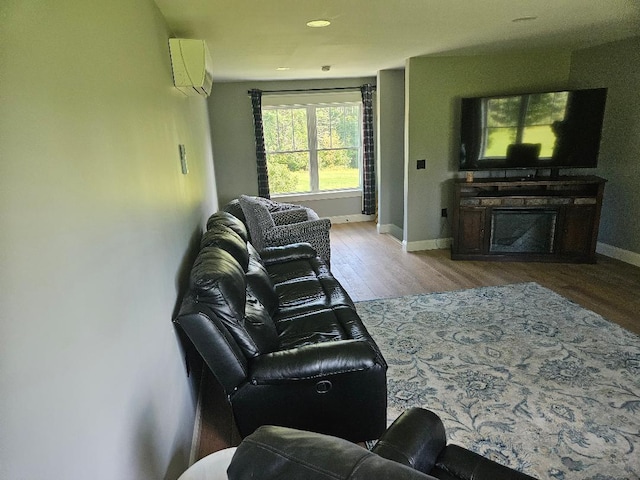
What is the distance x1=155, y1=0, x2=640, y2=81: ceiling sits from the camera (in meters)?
2.44

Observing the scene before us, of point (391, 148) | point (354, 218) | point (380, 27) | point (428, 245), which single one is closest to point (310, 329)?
point (380, 27)

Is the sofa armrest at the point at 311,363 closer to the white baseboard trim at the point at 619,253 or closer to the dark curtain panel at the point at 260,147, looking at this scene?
the white baseboard trim at the point at 619,253

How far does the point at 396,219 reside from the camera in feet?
19.9

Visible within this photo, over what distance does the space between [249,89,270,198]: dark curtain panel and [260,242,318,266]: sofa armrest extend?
2.99m

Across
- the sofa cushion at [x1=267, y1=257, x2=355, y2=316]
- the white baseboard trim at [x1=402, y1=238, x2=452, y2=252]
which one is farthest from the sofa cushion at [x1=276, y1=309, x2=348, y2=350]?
the white baseboard trim at [x1=402, y1=238, x2=452, y2=252]

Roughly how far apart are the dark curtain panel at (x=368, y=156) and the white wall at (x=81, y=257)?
4841 mm

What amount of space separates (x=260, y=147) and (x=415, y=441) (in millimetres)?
5496

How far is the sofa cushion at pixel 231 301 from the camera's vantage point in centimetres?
175

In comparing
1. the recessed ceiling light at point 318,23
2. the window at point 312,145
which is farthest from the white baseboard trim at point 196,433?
the window at point 312,145

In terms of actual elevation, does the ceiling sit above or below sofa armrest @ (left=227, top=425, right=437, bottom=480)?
above

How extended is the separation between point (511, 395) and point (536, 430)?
0.27m

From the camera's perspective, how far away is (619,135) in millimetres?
4273

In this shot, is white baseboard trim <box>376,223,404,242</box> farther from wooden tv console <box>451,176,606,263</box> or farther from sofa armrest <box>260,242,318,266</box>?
sofa armrest <box>260,242,318,266</box>

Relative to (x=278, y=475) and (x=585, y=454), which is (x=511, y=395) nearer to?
(x=585, y=454)
